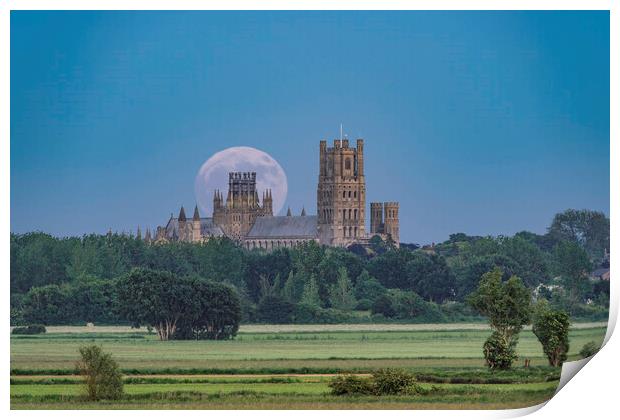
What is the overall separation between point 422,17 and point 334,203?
5044 centimetres

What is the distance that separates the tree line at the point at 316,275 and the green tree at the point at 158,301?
161 millimetres

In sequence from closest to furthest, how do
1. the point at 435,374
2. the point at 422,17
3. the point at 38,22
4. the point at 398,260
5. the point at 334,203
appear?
the point at 435,374 → the point at 38,22 → the point at 422,17 → the point at 398,260 → the point at 334,203

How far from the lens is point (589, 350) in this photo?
88.3ft

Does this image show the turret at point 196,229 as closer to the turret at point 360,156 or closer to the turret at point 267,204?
the turret at point 267,204

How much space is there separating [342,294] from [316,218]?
4502 centimetres

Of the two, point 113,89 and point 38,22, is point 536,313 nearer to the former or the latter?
point 38,22

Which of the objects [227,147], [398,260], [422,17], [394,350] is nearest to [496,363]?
[394,350]

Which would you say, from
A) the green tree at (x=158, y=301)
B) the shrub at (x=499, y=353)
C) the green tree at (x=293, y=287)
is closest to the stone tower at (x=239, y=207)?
A: the green tree at (x=293, y=287)

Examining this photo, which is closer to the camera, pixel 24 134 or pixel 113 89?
pixel 24 134

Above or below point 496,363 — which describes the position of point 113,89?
above

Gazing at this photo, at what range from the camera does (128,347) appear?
3459cm

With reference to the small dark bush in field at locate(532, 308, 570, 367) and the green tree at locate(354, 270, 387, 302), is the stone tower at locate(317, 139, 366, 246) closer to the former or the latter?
the green tree at locate(354, 270, 387, 302)

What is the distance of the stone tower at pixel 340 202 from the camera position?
273 feet

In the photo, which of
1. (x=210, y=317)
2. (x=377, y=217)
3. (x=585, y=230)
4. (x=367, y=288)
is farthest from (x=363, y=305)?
(x=377, y=217)
